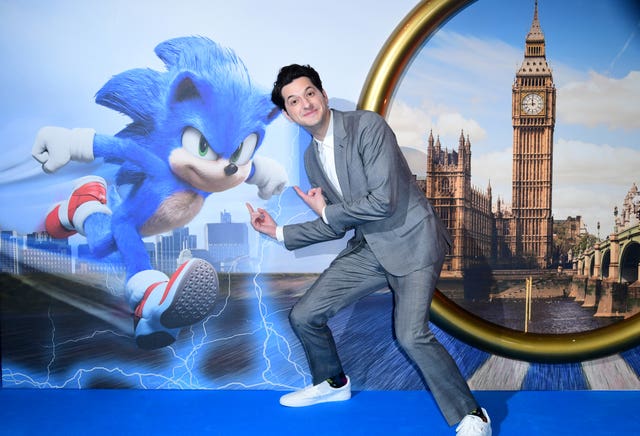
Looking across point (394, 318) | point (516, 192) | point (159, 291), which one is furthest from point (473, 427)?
point (159, 291)

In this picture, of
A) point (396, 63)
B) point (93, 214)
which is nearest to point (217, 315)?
point (93, 214)

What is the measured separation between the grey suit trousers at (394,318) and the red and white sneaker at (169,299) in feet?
1.55

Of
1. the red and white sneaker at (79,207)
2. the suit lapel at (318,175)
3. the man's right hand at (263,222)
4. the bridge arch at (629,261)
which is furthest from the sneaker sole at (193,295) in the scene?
the bridge arch at (629,261)

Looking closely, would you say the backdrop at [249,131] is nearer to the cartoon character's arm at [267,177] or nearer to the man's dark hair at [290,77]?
the cartoon character's arm at [267,177]

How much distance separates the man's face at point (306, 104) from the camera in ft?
7.38

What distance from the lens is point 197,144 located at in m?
2.65

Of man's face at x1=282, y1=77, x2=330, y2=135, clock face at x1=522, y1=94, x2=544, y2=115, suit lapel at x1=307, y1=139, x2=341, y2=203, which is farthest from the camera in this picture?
clock face at x1=522, y1=94, x2=544, y2=115

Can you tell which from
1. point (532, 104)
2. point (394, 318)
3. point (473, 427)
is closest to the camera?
point (473, 427)

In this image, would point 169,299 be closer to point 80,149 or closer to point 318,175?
point 80,149

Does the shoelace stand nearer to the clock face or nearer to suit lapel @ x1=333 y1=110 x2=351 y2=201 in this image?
suit lapel @ x1=333 y1=110 x2=351 y2=201

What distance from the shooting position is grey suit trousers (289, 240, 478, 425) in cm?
212

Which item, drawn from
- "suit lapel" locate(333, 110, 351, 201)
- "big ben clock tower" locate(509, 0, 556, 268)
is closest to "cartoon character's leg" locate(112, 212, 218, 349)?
"suit lapel" locate(333, 110, 351, 201)

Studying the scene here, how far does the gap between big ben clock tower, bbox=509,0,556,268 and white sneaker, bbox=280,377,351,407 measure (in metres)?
0.91

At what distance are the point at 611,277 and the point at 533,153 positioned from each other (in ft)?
1.98
